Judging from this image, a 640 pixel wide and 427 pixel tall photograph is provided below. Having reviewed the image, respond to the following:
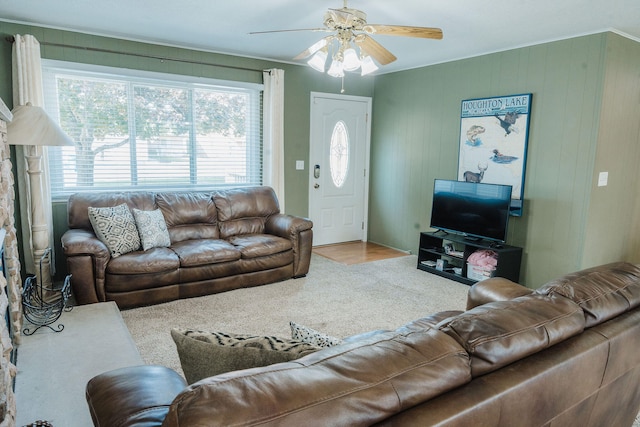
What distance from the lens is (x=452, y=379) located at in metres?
1.04

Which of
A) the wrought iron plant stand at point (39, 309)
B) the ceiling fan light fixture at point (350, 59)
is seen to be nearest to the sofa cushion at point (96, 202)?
the wrought iron plant stand at point (39, 309)

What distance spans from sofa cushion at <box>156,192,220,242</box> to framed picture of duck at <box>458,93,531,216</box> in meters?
2.89

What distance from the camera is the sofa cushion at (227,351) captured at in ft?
3.76

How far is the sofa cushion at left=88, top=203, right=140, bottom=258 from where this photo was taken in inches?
142

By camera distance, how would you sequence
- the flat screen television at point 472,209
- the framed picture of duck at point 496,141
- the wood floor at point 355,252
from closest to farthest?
the flat screen television at point 472,209
the framed picture of duck at point 496,141
the wood floor at point 355,252

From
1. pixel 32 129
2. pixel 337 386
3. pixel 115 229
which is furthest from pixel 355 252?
pixel 337 386

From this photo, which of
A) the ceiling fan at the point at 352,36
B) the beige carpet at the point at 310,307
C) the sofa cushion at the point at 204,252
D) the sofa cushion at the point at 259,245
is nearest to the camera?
the ceiling fan at the point at 352,36

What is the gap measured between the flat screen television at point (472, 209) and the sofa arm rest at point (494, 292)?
195 centimetres

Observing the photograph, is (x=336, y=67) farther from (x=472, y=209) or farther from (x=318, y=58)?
(x=472, y=209)

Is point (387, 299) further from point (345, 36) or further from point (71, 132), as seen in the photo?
point (71, 132)

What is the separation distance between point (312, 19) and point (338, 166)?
8.92ft

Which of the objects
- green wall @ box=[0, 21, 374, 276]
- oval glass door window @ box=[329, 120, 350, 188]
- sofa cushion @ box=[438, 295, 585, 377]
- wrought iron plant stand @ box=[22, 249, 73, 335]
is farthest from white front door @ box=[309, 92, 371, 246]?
sofa cushion @ box=[438, 295, 585, 377]

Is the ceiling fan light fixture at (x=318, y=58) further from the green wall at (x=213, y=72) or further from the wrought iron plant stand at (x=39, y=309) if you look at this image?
the wrought iron plant stand at (x=39, y=309)

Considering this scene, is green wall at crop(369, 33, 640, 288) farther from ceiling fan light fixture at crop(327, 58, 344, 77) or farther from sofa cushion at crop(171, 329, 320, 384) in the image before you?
sofa cushion at crop(171, 329, 320, 384)
